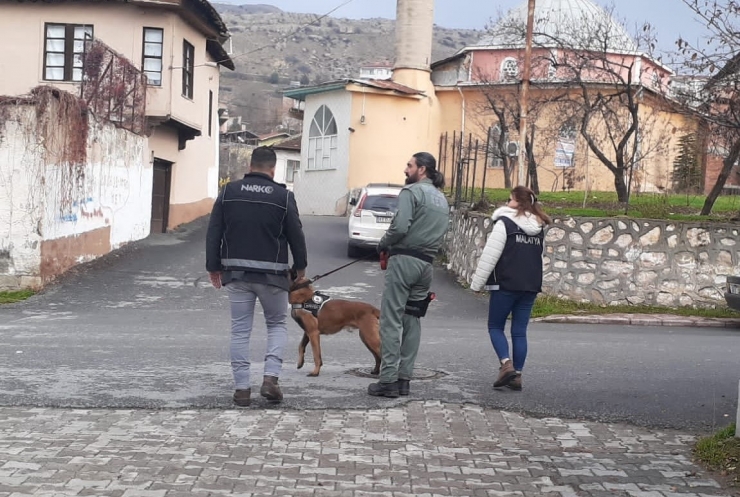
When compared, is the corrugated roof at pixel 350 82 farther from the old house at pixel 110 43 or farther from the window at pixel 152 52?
the window at pixel 152 52

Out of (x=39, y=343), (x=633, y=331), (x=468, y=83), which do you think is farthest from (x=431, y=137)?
(x=39, y=343)

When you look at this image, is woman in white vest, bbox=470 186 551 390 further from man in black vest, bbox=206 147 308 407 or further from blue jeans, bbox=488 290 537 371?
A: man in black vest, bbox=206 147 308 407

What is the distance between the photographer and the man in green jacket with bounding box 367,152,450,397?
24.2ft

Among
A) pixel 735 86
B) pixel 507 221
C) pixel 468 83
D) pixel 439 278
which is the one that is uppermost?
pixel 468 83

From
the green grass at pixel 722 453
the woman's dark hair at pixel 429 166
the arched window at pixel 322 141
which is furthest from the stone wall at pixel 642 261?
the arched window at pixel 322 141

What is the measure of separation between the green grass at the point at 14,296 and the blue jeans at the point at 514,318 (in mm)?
10230

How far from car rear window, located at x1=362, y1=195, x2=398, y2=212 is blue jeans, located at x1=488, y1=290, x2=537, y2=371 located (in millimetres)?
14344

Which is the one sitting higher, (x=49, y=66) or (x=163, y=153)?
(x=49, y=66)

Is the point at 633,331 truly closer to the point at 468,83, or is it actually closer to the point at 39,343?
the point at 39,343

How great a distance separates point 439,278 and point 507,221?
40.0 ft

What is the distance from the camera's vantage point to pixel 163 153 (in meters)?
26.0

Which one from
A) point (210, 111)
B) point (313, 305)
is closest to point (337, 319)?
point (313, 305)

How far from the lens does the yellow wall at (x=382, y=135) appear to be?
125ft

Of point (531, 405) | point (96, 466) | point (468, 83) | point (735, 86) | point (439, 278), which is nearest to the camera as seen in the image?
point (96, 466)
